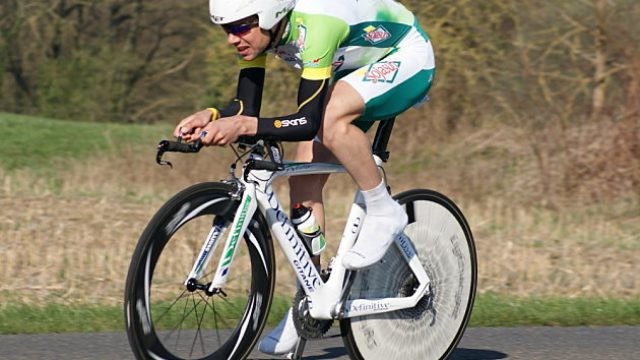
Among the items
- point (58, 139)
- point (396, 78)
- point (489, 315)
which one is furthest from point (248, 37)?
point (58, 139)

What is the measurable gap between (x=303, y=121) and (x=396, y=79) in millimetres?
583

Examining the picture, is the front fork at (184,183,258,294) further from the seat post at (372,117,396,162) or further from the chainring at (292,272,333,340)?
the seat post at (372,117,396,162)

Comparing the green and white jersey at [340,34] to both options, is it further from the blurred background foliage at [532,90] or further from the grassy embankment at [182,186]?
the blurred background foliage at [532,90]

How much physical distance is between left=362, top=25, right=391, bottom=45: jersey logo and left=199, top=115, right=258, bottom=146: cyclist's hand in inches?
28.6

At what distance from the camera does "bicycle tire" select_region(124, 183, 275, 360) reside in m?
4.20

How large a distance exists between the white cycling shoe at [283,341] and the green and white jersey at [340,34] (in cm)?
104

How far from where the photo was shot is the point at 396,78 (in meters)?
4.82

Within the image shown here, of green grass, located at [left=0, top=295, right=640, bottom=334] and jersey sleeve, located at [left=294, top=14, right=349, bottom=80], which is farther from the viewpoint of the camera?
green grass, located at [left=0, top=295, right=640, bottom=334]

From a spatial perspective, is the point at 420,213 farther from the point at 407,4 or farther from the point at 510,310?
the point at 407,4

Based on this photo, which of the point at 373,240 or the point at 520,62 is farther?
the point at 520,62

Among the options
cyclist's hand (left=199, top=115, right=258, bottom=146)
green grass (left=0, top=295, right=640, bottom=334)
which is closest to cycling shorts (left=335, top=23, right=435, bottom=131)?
cyclist's hand (left=199, top=115, right=258, bottom=146)

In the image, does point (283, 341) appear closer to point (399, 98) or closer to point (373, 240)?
point (373, 240)

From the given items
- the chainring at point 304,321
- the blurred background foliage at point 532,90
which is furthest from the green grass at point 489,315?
the blurred background foliage at point 532,90

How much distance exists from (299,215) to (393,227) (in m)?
0.38
